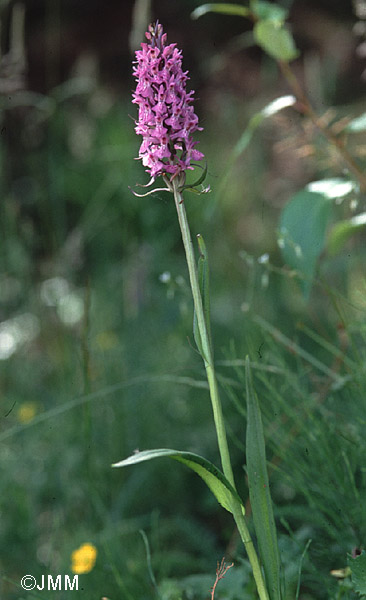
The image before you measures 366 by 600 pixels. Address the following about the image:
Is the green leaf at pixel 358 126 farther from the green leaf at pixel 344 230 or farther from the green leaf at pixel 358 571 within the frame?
the green leaf at pixel 358 571

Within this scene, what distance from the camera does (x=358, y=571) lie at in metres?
0.71

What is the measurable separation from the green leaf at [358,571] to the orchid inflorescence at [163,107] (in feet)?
1.51

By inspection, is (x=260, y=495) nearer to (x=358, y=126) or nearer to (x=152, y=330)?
(x=358, y=126)

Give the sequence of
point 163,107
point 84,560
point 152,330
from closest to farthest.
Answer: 1. point 163,107
2. point 84,560
3. point 152,330

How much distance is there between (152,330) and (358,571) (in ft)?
3.85

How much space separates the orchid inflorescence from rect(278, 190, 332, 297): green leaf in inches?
15.0

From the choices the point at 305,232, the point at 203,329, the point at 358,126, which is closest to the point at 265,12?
the point at 358,126

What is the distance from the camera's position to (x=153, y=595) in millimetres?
1013

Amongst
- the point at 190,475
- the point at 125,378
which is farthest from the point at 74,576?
the point at 125,378

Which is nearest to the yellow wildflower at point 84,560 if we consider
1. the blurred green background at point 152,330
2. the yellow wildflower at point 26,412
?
the blurred green background at point 152,330

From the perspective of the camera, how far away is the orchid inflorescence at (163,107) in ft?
2.02

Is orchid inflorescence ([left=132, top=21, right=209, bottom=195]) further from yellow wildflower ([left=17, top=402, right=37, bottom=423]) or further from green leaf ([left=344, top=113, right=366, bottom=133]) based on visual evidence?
yellow wildflower ([left=17, top=402, right=37, bottom=423])

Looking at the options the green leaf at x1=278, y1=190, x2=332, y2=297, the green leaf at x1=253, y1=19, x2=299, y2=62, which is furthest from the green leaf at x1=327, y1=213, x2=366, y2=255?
the green leaf at x1=253, y1=19, x2=299, y2=62

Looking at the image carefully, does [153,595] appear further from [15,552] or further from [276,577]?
[276,577]
